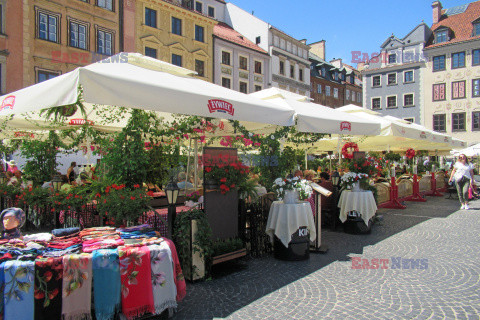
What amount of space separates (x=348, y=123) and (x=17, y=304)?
675 centimetres

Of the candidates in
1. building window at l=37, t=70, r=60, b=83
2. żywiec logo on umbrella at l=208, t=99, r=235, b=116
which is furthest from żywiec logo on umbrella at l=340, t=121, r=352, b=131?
building window at l=37, t=70, r=60, b=83

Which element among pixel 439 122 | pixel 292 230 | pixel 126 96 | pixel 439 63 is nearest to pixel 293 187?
pixel 292 230

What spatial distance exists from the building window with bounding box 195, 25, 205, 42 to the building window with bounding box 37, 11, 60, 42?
10.8 m

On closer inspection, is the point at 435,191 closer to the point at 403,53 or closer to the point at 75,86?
the point at 75,86

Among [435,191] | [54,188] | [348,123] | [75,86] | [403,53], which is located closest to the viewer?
[75,86]

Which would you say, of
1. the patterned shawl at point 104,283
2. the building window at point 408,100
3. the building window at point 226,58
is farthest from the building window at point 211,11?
the patterned shawl at point 104,283

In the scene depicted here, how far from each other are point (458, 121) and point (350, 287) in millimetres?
38543

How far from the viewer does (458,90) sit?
35.7 metres

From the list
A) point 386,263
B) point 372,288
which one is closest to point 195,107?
point 372,288

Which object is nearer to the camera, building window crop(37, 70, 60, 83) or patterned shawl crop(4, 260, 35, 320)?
patterned shawl crop(4, 260, 35, 320)

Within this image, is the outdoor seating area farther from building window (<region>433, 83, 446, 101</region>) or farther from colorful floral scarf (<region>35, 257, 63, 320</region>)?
building window (<region>433, 83, 446, 101</region>)

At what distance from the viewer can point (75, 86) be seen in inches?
135

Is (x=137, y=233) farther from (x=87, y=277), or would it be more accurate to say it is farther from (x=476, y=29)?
(x=476, y=29)

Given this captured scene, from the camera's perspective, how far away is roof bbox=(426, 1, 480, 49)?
35844 mm
